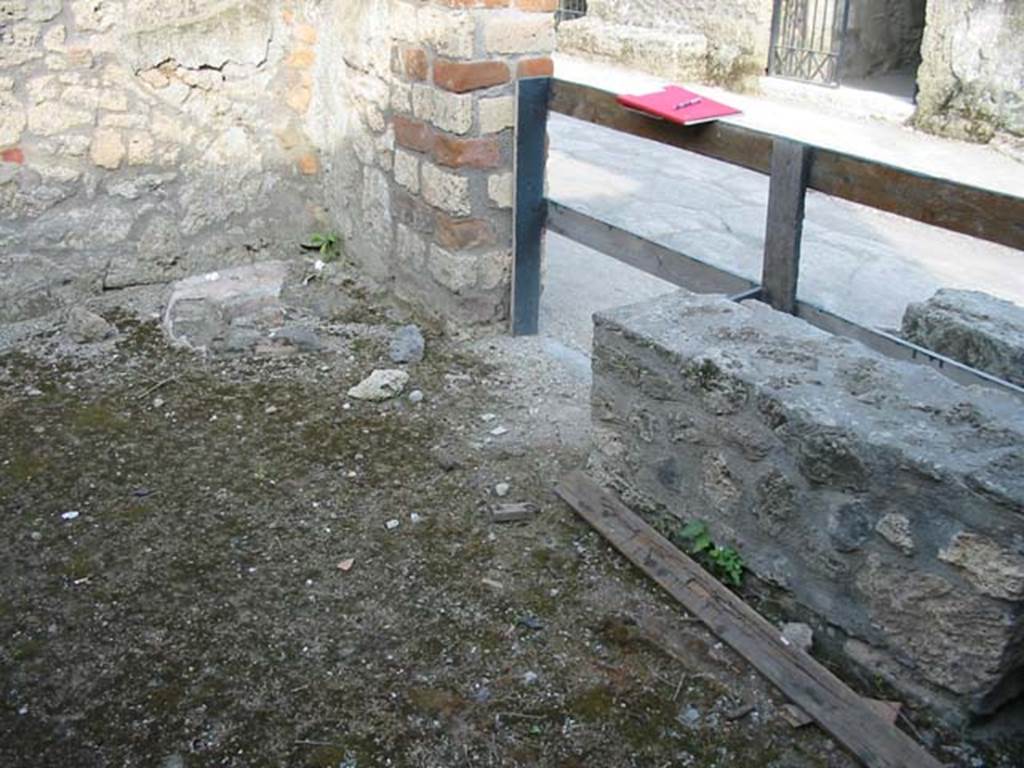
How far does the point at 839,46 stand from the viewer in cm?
827

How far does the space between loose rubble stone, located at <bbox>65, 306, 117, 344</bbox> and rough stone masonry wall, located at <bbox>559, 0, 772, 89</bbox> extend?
590 centimetres

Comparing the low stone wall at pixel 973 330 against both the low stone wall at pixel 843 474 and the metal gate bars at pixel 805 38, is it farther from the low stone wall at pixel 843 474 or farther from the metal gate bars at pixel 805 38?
the metal gate bars at pixel 805 38

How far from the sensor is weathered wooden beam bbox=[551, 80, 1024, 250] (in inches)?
99.9

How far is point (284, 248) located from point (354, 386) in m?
1.25

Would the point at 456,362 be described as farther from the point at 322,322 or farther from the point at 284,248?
the point at 284,248

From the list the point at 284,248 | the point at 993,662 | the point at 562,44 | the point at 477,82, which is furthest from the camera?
the point at 562,44

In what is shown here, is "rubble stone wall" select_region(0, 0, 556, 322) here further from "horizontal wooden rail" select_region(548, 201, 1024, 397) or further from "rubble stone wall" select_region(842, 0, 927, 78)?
"rubble stone wall" select_region(842, 0, 927, 78)

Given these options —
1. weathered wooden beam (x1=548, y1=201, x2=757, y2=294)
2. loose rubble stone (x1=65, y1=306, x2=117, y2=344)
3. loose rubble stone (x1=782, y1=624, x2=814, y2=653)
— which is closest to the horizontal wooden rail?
weathered wooden beam (x1=548, y1=201, x2=757, y2=294)

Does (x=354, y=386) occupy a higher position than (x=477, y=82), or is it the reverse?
(x=477, y=82)

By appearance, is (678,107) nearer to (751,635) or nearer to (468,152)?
(468,152)

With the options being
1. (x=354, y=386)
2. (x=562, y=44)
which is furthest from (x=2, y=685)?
(x=562, y=44)

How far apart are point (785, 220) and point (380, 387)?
1436mm

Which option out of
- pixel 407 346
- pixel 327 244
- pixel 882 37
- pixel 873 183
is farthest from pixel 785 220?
pixel 882 37

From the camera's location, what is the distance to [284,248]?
15.9 ft
